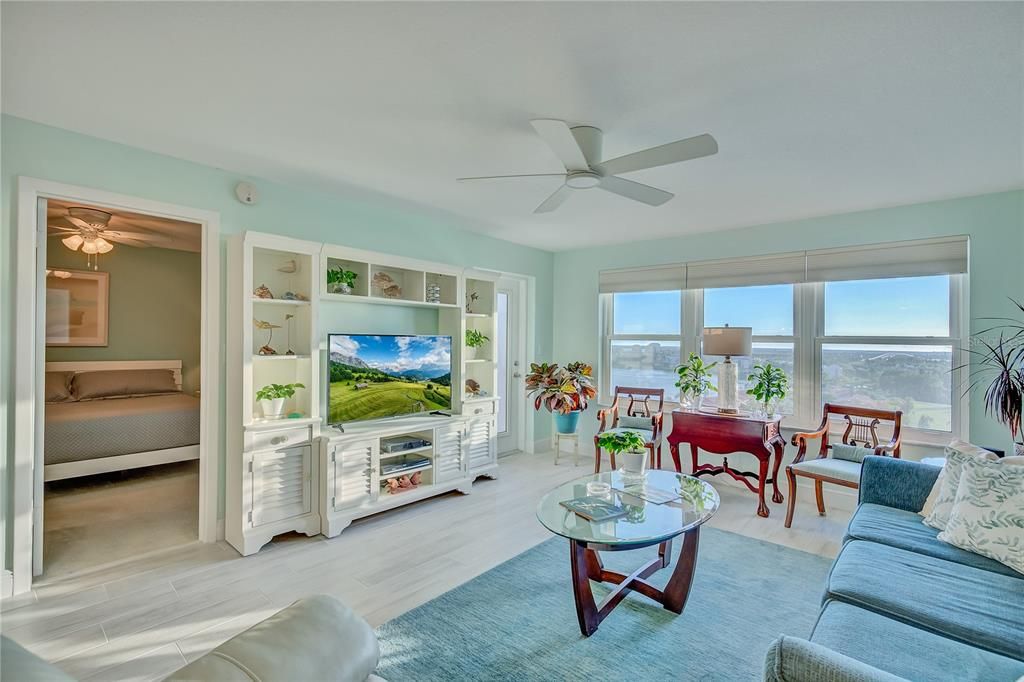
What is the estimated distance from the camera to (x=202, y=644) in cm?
206

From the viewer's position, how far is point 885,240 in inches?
146

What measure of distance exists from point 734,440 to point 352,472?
292 cm

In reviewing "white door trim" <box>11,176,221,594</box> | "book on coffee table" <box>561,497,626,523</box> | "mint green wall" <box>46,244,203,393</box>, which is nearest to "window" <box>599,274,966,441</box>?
"book on coffee table" <box>561,497,626,523</box>

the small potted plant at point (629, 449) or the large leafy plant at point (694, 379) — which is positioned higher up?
the large leafy plant at point (694, 379)

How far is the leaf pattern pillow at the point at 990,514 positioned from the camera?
186 cm


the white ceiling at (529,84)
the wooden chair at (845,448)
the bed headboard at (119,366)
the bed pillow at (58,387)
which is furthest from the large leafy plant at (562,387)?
the bed pillow at (58,387)

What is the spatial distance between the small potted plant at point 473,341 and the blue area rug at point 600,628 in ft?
6.91

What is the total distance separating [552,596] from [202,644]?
5.15ft

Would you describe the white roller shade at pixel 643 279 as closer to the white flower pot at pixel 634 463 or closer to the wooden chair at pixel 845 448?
the wooden chair at pixel 845 448

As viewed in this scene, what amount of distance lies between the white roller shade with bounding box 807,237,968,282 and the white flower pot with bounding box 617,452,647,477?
98.5 inches

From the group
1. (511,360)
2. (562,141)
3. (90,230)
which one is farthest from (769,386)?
(90,230)

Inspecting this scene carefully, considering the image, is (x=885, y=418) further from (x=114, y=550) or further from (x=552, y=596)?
(x=114, y=550)

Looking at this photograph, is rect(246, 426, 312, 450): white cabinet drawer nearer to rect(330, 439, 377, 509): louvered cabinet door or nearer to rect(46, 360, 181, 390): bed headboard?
rect(330, 439, 377, 509): louvered cabinet door

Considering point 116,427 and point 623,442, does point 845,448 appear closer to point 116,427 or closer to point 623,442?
point 623,442
